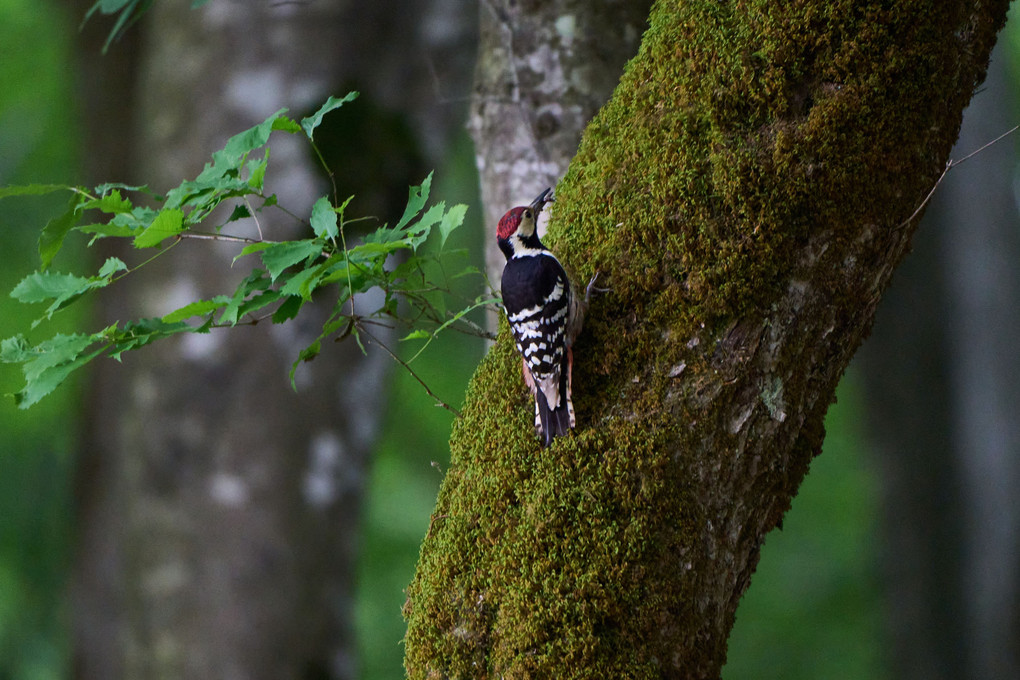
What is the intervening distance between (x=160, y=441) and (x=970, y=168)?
19.0ft

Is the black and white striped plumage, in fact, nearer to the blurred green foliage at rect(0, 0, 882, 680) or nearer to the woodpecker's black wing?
the woodpecker's black wing

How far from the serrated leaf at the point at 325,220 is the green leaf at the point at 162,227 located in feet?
0.90

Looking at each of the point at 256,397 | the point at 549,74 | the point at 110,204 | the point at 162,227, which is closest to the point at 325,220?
the point at 162,227

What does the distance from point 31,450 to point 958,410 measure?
8.40 metres

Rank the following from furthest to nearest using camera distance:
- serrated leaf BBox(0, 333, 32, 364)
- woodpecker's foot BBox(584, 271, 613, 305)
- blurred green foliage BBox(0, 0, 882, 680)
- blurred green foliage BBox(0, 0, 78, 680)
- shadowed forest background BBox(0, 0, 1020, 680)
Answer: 1. blurred green foliage BBox(0, 0, 78, 680)
2. blurred green foliage BBox(0, 0, 882, 680)
3. shadowed forest background BBox(0, 0, 1020, 680)
4. woodpecker's foot BBox(584, 271, 613, 305)
5. serrated leaf BBox(0, 333, 32, 364)

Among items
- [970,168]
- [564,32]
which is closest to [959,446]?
[970,168]

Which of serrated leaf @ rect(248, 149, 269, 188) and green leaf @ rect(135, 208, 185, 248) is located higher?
serrated leaf @ rect(248, 149, 269, 188)

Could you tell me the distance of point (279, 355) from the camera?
4.79m

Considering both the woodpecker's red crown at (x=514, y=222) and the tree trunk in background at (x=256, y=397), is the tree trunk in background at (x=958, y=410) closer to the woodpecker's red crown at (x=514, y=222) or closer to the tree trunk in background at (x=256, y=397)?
the tree trunk in background at (x=256, y=397)

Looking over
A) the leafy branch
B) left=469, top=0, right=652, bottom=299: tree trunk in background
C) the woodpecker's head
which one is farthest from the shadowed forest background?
the leafy branch

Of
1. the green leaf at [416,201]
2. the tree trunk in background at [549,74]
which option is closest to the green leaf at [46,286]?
the green leaf at [416,201]

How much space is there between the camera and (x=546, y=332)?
192 centimetres

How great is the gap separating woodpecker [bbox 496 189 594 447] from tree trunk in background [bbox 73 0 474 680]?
2795 mm

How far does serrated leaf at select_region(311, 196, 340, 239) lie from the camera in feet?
5.97
